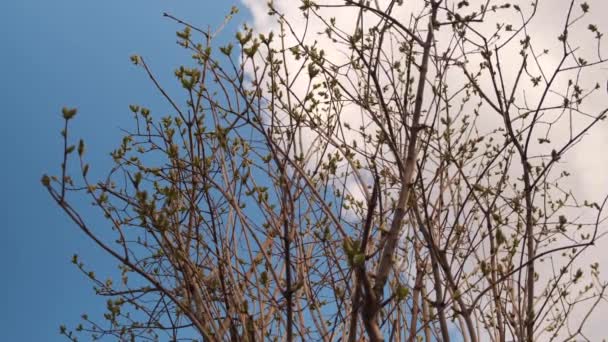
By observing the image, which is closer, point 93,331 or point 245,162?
point 245,162

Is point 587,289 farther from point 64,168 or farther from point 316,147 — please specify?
point 64,168

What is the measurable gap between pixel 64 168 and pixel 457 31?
2055 mm

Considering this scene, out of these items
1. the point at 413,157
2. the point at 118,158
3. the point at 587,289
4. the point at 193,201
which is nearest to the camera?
the point at 413,157

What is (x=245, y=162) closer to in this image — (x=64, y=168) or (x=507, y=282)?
(x=64, y=168)

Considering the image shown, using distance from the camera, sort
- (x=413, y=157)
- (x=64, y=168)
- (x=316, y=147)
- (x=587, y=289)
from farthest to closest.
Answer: (x=587, y=289), (x=316, y=147), (x=413, y=157), (x=64, y=168)

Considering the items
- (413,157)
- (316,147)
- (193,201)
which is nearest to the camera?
(413,157)

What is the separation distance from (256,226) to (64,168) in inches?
52.7

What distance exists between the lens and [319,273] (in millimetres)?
3398

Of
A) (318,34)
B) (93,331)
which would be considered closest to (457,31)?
(318,34)

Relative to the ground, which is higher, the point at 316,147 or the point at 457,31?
the point at 457,31

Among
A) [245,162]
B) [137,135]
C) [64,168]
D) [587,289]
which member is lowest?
[64,168]

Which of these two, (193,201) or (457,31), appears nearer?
(193,201)

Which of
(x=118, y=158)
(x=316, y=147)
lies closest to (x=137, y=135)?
(x=118, y=158)

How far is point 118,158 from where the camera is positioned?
302 centimetres
